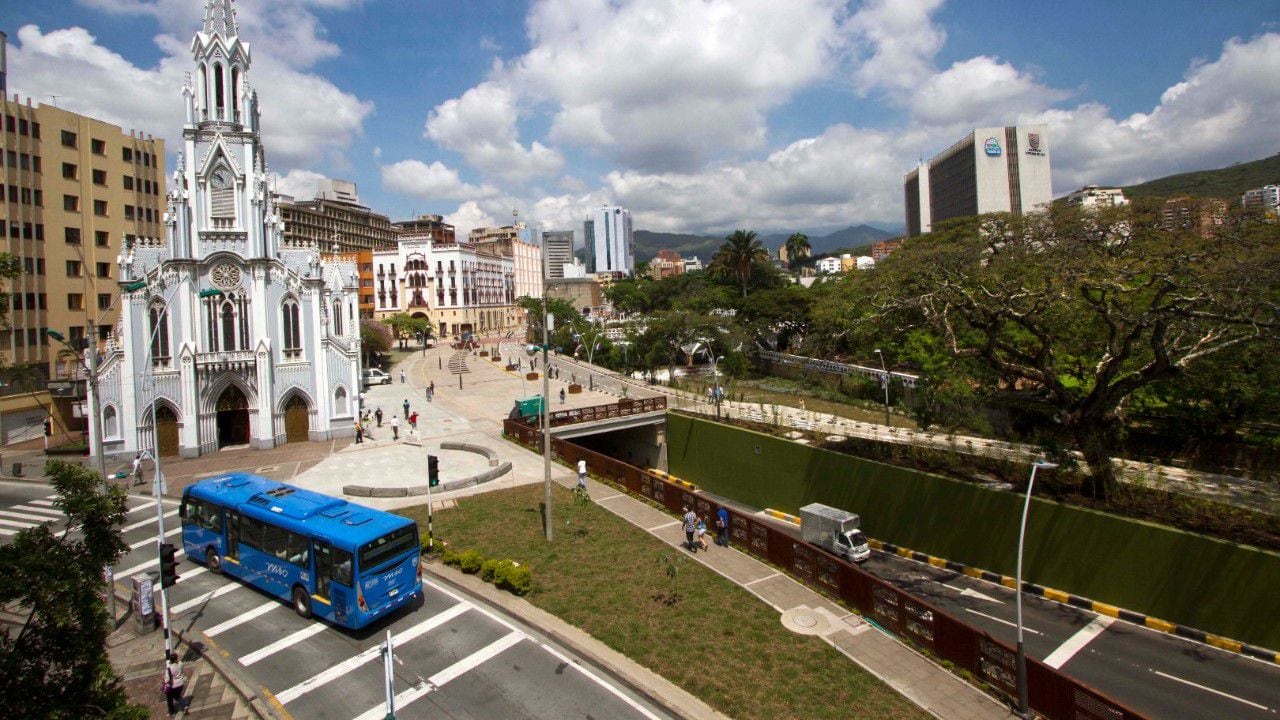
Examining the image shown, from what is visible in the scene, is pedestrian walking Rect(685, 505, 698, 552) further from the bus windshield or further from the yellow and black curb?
the yellow and black curb

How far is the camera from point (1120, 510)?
20.4 meters

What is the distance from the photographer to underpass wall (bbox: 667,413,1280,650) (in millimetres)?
16970

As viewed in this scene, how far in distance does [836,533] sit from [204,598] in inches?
758

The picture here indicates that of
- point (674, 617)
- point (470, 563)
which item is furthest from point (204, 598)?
point (674, 617)

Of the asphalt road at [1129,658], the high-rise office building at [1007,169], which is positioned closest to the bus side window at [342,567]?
the asphalt road at [1129,658]

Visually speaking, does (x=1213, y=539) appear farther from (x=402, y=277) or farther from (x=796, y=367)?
(x=402, y=277)

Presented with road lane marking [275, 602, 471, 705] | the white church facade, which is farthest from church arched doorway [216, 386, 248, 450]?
road lane marking [275, 602, 471, 705]

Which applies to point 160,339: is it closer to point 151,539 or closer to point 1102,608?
point 151,539

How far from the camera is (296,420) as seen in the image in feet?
117

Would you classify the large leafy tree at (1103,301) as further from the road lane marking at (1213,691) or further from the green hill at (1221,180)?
the green hill at (1221,180)

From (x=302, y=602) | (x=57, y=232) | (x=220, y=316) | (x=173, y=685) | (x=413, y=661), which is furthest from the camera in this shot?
(x=57, y=232)

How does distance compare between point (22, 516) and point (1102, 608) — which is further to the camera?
point (22, 516)

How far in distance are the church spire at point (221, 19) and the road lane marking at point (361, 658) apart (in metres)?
32.9

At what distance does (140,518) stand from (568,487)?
15.4 metres
